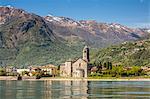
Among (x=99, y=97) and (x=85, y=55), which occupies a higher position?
(x=85, y=55)

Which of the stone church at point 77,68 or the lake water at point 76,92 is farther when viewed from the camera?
the stone church at point 77,68

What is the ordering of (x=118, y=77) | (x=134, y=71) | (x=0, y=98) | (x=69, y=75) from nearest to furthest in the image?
1. (x=0, y=98)
2. (x=118, y=77)
3. (x=134, y=71)
4. (x=69, y=75)

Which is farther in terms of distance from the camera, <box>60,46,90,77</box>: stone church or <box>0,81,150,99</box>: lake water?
<box>60,46,90,77</box>: stone church

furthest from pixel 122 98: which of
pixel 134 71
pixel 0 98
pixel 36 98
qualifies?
pixel 134 71

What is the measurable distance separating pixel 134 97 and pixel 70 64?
4818 inches

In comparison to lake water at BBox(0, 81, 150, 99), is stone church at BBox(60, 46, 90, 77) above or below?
above

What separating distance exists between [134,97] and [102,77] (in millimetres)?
96842

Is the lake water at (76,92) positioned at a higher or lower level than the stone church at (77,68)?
lower

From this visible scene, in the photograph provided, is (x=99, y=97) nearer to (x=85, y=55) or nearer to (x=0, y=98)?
(x=0, y=98)

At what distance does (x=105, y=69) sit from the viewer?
177 metres

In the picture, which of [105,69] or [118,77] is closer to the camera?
[118,77]

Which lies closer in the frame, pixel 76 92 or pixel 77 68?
pixel 76 92

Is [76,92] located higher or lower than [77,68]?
lower

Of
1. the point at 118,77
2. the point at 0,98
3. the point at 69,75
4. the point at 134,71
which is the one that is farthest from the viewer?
the point at 69,75
